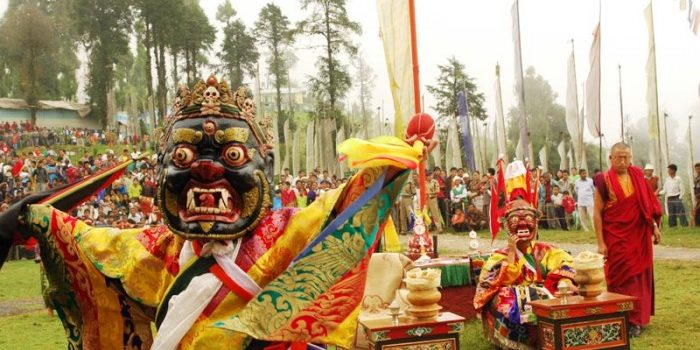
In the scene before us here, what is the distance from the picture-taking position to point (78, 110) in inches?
1801

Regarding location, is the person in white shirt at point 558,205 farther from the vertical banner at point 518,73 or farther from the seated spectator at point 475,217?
the seated spectator at point 475,217

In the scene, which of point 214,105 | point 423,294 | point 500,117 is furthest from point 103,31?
point 214,105

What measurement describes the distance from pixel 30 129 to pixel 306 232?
38.7 meters

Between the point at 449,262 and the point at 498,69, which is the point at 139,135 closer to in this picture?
the point at 498,69

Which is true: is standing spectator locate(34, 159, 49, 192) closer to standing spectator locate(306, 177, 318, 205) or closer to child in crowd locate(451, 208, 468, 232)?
standing spectator locate(306, 177, 318, 205)

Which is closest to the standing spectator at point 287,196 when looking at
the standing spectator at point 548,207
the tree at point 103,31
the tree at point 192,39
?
the standing spectator at point 548,207

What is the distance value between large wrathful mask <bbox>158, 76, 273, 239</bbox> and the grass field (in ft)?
13.6

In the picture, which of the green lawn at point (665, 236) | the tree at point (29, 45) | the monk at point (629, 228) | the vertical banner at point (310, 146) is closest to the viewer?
the monk at point (629, 228)

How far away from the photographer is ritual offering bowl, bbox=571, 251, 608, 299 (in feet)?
20.0

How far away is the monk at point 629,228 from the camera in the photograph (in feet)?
24.5

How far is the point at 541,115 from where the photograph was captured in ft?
187

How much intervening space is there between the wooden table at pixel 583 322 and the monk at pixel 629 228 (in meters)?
1.35

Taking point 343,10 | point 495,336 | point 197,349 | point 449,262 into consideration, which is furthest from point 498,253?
point 343,10

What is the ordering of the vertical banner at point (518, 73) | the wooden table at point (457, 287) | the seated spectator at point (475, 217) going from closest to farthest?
the wooden table at point (457, 287)
the vertical banner at point (518, 73)
the seated spectator at point (475, 217)
